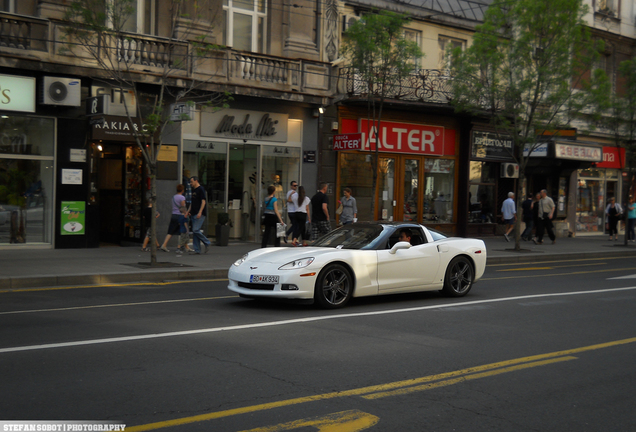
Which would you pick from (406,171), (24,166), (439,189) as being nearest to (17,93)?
(24,166)

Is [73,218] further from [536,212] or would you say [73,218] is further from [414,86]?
[536,212]

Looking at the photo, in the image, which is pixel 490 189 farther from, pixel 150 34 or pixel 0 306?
pixel 0 306

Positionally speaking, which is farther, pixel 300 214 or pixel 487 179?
pixel 487 179

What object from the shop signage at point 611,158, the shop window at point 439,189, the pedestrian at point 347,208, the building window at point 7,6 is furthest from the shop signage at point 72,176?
the shop signage at point 611,158

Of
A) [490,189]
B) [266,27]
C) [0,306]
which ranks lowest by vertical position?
[0,306]

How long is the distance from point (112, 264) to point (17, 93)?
5549 mm

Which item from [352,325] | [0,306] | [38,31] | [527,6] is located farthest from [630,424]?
[527,6]

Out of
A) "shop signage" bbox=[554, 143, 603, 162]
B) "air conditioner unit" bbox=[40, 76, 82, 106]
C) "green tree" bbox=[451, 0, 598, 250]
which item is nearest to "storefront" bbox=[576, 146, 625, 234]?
"shop signage" bbox=[554, 143, 603, 162]

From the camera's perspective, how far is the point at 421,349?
709 centimetres

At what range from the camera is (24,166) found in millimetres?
17125

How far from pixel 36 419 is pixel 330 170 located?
18.6 meters

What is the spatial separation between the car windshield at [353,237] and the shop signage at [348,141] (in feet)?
36.8

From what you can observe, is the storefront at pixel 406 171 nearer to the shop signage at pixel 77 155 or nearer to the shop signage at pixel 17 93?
the shop signage at pixel 77 155

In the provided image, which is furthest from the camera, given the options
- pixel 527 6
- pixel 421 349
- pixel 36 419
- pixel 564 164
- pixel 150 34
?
pixel 564 164
